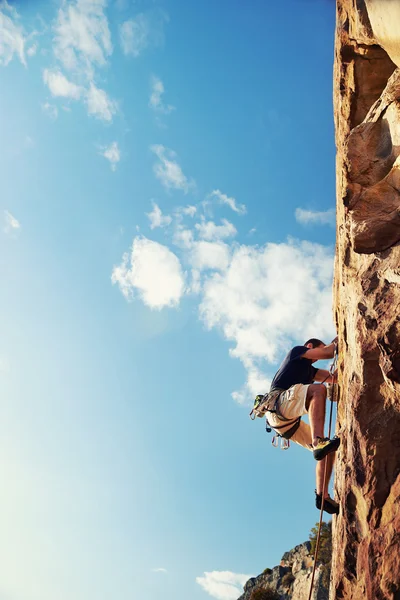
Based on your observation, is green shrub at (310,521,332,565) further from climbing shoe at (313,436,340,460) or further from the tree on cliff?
climbing shoe at (313,436,340,460)

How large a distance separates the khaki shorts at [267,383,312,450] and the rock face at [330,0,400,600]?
677 millimetres

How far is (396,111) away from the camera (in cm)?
610

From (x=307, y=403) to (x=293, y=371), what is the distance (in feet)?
2.60

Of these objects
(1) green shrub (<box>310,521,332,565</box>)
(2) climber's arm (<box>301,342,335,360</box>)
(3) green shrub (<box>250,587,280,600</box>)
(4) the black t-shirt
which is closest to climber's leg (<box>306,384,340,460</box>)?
(4) the black t-shirt

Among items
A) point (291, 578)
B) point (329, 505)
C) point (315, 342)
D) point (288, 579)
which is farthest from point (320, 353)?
point (288, 579)

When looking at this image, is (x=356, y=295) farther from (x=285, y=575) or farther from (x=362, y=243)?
(x=285, y=575)

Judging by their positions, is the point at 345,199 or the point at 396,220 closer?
the point at 396,220

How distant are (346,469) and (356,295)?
97.7 inches

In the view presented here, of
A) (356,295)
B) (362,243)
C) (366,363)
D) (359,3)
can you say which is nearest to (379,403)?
(366,363)

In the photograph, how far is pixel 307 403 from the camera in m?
6.47

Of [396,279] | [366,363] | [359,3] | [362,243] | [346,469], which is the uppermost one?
[359,3]

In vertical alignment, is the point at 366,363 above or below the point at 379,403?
above

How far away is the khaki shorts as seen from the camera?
21.4ft

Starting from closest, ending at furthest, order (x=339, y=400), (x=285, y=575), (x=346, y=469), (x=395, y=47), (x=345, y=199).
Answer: (x=395, y=47)
(x=346, y=469)
(x=345, y=199)
(x=339, y=400)
(x=285, y=575)
